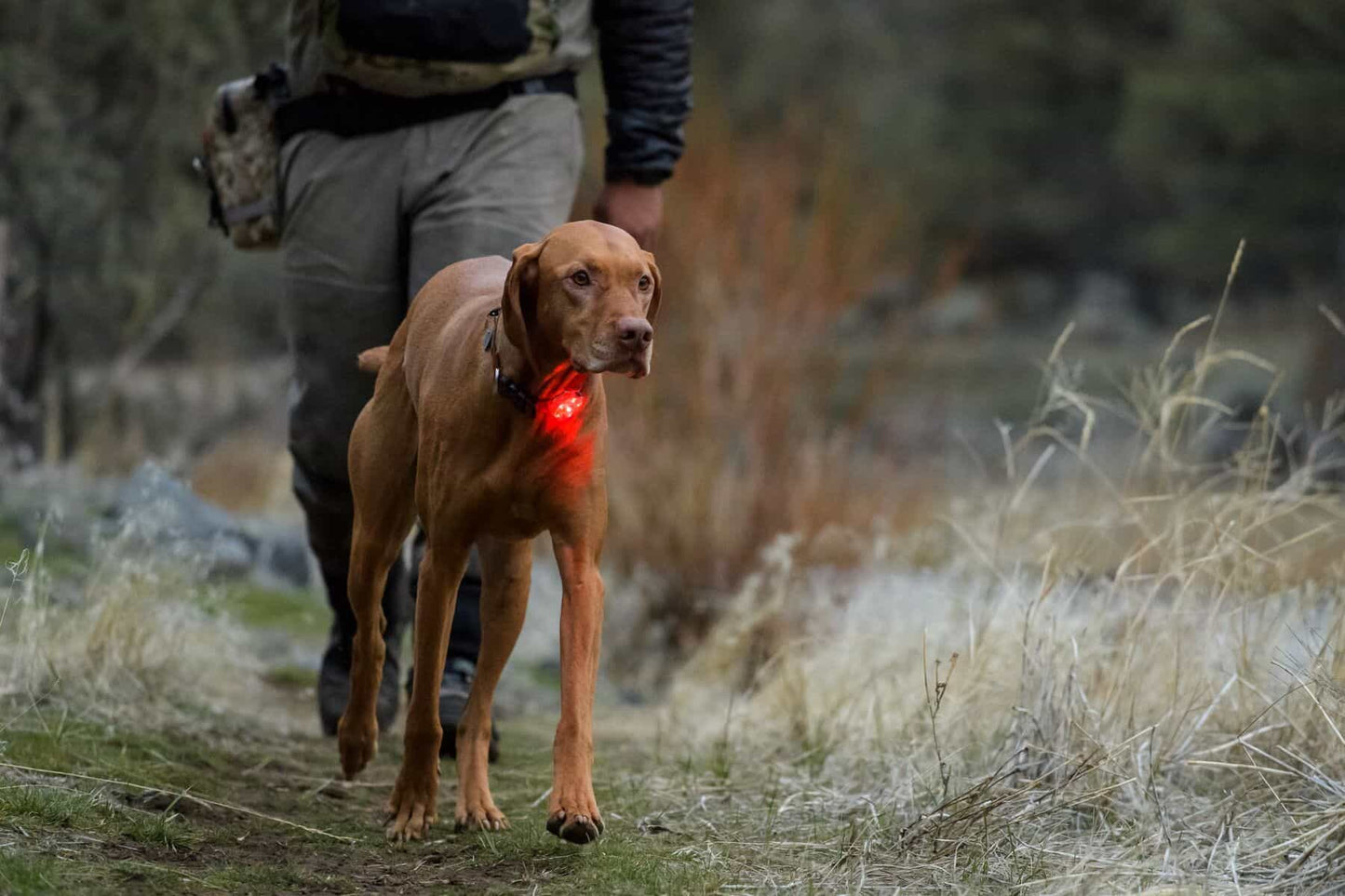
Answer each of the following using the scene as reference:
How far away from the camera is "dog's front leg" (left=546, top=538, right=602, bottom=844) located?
2709 millimetres

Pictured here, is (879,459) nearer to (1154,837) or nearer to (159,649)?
(159,649)

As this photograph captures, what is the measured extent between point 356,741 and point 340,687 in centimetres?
91

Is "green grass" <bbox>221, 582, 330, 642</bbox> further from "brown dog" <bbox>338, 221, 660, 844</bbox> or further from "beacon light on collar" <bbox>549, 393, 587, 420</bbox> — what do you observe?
"beacon light on collar" <bbox>549, 393, 587, 420</bbox>

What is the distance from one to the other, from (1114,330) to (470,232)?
21.1m

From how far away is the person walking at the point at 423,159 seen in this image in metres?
3.78

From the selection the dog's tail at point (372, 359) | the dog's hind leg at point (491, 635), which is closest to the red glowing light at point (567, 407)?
the dog's hind leg at point (491, 635)

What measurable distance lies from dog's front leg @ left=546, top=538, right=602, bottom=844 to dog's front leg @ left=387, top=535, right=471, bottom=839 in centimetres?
21

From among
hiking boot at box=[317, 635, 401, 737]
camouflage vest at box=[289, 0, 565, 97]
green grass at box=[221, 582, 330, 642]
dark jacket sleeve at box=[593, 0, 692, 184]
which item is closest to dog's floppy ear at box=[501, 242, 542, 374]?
camouflage vest at box=[289, 0, 565, 97]

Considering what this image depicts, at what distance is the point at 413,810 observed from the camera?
10.2 ft

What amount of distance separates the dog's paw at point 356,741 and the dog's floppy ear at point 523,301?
1033 mm

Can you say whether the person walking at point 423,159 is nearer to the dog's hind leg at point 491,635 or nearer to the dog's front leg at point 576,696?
the dog's hind leg at point 491,635

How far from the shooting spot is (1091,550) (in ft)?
14.0

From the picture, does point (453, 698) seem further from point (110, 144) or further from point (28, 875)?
point (110, 144)

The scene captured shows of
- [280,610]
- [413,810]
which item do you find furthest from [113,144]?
[413,810]
